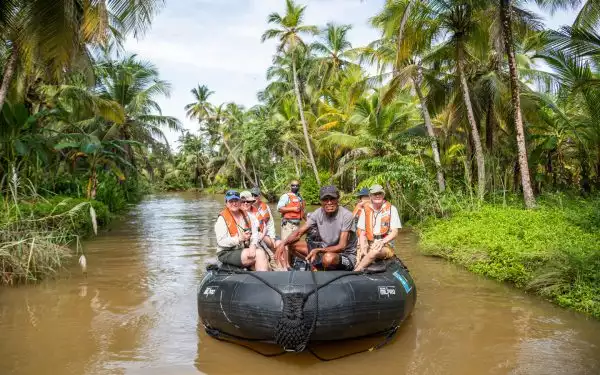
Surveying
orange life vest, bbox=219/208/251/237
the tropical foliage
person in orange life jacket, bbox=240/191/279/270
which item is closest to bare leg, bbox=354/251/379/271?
person in orange life jacket, bbox=240/191/279/270

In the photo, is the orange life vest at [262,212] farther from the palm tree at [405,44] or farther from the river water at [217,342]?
the palm tree at [405,44]

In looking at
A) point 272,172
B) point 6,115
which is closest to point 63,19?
point 6,115

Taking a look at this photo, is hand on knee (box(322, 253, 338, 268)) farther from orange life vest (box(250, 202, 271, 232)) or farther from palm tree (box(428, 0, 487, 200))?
palm tree (box(428, 0, 487, 200))

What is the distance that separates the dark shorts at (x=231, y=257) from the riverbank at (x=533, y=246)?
441cm

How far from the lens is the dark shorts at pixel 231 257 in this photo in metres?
6.16

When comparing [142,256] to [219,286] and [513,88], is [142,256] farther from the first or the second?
[513,88]

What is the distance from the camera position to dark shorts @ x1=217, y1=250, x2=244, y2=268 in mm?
6156

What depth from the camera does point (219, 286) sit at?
18.1 feet

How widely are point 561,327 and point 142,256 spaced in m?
8.81

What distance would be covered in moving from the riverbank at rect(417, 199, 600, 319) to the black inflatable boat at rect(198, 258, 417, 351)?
2.87m

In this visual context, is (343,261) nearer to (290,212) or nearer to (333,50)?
(290,212)

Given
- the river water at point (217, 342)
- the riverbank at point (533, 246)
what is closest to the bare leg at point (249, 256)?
the river water at point (217, 342)

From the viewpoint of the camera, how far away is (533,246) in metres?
8.68

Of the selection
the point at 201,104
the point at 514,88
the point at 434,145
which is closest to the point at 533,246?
the point at 514,88
